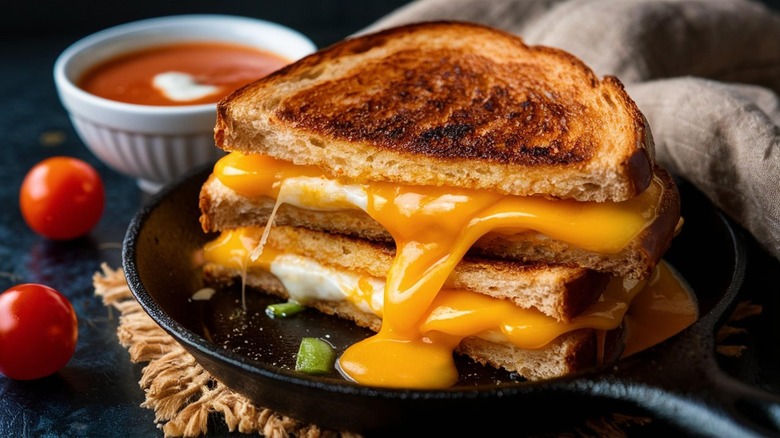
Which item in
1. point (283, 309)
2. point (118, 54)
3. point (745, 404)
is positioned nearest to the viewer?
point (745, 404)

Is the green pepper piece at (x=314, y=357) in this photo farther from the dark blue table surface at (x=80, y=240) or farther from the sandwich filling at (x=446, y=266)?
the dark blue table surface at (x=80, y=240)

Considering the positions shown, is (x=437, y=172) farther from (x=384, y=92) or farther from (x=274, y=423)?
(x=274, y=423)

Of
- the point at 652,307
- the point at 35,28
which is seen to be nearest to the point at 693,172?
the point at 652,307

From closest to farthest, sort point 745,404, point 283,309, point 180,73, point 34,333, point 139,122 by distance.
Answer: point 745,404 → point 34,333 → point 283,309 → point 139,122 → point 180,73

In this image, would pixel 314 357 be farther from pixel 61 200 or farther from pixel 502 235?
pixel 61 200

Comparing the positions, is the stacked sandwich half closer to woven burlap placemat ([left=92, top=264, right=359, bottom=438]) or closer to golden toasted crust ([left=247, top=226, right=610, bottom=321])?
golden toasted crust ([left=247, top=226, right=610, bottom=321])

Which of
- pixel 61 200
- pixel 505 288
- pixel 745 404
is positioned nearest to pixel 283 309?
pixel 505 288
